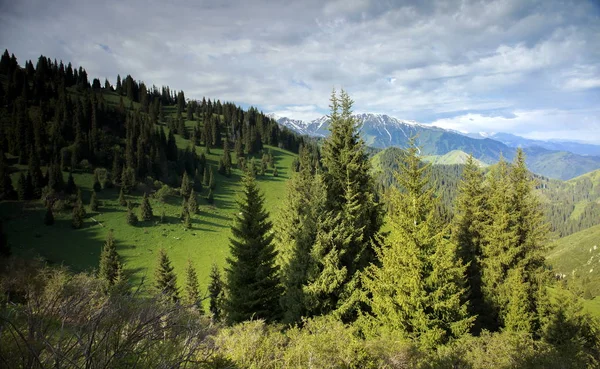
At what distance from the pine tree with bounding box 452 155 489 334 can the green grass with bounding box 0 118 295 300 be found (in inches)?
1143

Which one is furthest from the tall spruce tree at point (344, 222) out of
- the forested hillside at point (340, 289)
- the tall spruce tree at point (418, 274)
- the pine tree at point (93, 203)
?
the pine tree at point (93, 203)

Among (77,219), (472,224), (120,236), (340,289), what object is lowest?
(120,236)

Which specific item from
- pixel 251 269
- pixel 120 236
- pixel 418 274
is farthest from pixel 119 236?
pixel 418 274

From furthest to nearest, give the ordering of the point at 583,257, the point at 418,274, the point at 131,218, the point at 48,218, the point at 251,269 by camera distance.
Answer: the point at 583,257 < the point at 131,218 < the point at 48,218 < the point at 251,269 < the point at 418,274

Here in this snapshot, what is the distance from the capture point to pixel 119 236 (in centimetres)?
5788

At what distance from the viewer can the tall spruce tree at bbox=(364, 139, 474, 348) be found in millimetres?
12938

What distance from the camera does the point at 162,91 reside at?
17450 centimetres

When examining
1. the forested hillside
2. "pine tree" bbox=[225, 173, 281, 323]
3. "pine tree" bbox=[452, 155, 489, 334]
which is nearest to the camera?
the forested hillside

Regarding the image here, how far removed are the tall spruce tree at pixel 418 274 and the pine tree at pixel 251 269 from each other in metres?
7.55

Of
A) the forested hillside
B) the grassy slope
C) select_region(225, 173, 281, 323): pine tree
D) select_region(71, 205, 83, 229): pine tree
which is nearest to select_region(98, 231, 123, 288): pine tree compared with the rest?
the forested hillside

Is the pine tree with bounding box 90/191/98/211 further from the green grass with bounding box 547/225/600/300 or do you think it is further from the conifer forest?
the green grass with bounding box 547/225/600/300

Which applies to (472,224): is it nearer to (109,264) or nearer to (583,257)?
(109,264)

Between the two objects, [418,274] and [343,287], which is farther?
[343,287]

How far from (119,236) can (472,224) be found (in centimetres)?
6216
